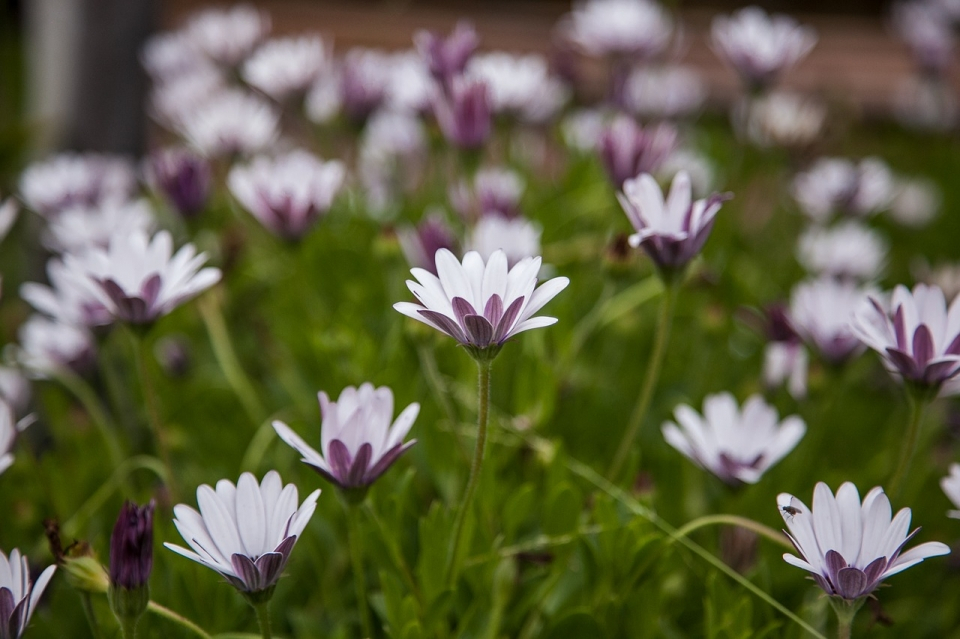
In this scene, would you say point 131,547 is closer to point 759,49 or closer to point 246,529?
point 246,529

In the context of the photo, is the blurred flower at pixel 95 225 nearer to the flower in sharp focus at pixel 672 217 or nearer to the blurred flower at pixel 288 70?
the blurred flower at pixel 288 70

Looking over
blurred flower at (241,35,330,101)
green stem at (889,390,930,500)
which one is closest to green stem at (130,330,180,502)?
green stem at (889,390,930,500)

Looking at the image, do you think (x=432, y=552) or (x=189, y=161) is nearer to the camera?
(x=432, y=552)

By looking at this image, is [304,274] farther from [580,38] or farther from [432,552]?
[432,552]

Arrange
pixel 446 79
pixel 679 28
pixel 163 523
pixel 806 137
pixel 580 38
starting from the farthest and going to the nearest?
pixel 679 28 < pixel 806 137 < pixel 580 38 < pixel 446 79 < pixel 163 523

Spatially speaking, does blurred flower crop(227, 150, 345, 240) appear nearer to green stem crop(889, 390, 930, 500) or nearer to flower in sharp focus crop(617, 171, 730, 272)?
flower in sharp focus crop(617, 171, 730, 272)

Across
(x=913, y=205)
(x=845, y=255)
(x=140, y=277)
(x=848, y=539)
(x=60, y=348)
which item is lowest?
(x=913, y=205)

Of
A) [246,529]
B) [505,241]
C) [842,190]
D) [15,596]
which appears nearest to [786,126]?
[842,190]

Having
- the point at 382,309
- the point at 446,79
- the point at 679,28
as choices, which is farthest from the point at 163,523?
the point at 679,28
